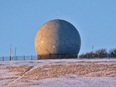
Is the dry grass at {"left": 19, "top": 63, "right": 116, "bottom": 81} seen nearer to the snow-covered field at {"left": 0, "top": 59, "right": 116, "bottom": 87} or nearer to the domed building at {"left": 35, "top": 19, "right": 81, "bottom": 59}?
the snow-covered field at {"left": 0, "top": 59, "right": 116, "bottom": 87}

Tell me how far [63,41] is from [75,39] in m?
2.32

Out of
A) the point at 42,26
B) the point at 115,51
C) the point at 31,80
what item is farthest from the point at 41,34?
the point at 31,80

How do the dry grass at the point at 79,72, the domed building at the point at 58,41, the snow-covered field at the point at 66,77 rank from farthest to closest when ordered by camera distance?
the domed building at the point at 58,41 → the dry grass at the point at 79,72 → the snow-covered field at the point at 66,77

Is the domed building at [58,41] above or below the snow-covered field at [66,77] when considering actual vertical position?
above

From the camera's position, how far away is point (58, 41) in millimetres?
57094

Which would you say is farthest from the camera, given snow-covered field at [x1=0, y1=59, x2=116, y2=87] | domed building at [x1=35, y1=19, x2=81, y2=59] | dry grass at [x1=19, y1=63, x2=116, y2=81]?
domed building at [x1=35, y1=19, x2=81, y2=59]

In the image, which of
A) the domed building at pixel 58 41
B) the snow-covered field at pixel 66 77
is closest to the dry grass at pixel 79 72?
the snow-covered field at pixel 66 77

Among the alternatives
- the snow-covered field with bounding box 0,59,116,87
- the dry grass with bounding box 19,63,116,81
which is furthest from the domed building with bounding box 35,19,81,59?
the dry grass with bounding box 19,63,116,81

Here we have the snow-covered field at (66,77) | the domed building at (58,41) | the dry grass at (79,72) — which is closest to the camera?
the snow-covered field at (66,77)

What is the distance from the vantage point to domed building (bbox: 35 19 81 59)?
57000 mm

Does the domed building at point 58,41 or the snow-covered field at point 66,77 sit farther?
the domed building at point 58,41

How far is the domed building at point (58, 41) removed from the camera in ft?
187

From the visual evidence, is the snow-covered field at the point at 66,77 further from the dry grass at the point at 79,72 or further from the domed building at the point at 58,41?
the domed building at the point at 58,41

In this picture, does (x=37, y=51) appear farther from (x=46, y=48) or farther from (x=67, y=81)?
(x=67, y=81)
